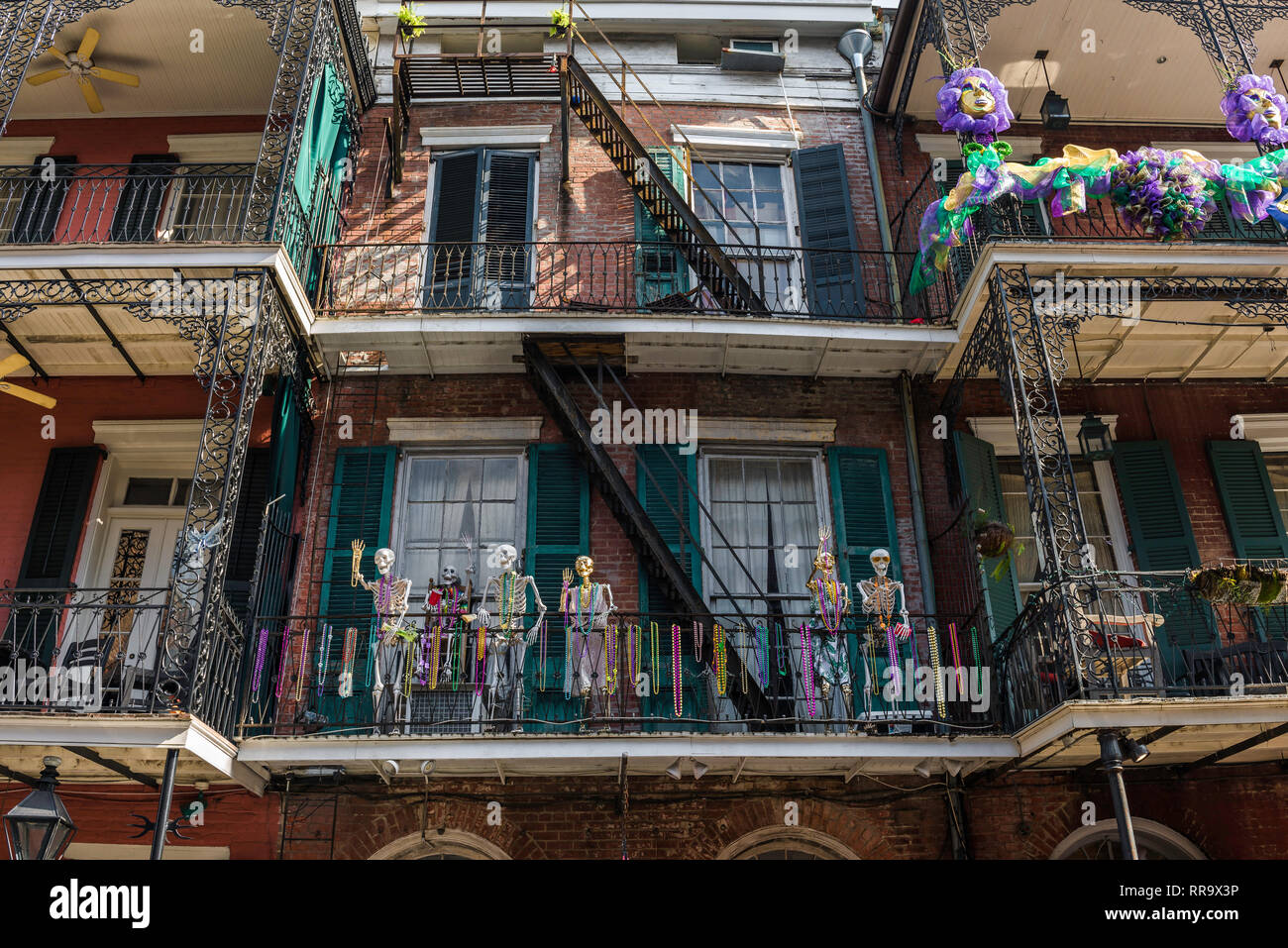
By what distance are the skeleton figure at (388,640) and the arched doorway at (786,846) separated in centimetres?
282

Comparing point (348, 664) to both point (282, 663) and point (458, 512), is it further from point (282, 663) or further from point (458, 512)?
point (458, 512)

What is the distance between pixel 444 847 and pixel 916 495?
5077 millimetres

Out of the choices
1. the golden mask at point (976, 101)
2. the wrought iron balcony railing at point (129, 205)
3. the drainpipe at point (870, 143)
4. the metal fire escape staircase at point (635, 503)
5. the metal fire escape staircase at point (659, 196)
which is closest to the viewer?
the metal fire escape staircase at point (635, 503)

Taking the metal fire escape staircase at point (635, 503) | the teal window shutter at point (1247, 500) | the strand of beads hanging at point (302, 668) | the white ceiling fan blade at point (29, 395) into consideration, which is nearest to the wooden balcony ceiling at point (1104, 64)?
the teal window shutter at point (1247, 500)

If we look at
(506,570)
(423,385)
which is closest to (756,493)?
(506,570)

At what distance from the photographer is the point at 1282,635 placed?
8836 millimetres

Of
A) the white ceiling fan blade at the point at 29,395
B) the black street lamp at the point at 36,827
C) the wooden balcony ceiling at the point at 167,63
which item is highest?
the wooden balcony ceiling at the point at 167,63

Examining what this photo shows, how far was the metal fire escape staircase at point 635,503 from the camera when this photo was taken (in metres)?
8.58

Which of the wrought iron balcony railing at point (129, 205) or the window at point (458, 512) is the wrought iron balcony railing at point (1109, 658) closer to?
the window at point (458, 512)


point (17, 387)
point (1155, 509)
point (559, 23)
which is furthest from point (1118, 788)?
point (17, 387)

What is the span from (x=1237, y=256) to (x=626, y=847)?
692 centimetres

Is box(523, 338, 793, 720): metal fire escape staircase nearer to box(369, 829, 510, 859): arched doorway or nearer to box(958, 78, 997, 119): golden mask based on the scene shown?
box(369, 829, 510, 859): arched doorway

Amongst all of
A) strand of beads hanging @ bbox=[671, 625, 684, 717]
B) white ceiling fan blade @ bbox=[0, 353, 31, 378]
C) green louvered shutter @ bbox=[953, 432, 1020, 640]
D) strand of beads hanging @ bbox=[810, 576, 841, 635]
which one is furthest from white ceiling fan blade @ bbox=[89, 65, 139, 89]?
green louvered shutter @ bbox=[953, 432, 1020, 640]

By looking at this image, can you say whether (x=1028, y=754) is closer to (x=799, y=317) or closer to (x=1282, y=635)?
(x=1282, y=635)
